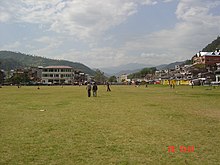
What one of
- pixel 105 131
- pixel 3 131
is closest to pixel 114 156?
pixel 105 131

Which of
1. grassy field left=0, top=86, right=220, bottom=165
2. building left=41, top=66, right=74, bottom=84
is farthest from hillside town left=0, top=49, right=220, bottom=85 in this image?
grassy field left=0, top=86, right=220, bottom=165

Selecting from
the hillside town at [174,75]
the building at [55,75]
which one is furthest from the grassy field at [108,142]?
the building at [55,75]

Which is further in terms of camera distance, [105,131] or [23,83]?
[23,83]

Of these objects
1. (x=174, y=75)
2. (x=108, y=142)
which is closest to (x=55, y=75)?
(x=174, y=75)

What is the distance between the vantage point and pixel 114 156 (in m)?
6.32

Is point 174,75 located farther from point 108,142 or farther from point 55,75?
point 108,142

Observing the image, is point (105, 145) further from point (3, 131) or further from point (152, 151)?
point (3, 131)

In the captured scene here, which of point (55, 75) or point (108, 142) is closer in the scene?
point (108, 142)

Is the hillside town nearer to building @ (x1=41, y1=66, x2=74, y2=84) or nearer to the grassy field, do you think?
building @ (x1=41, y1=66, x2=74, y2=84)

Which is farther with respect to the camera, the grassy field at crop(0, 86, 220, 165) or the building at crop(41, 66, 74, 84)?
the building at crop(41, 66, 74, 84)

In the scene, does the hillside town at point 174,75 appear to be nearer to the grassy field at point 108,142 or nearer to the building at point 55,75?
the building at point 55,75

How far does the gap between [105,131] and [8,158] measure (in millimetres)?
3913

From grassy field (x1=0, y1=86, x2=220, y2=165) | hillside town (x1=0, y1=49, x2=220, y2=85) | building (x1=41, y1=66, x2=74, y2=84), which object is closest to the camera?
grassy field (x1=0, y1=86, x2=220, y2=165)

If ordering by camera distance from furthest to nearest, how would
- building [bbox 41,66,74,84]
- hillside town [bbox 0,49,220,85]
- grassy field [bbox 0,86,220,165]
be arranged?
building [bbox 41,66,74,84] < hillside town [bbox 0,49,220,85] < grassy field [bbox 0,86,220,165]
